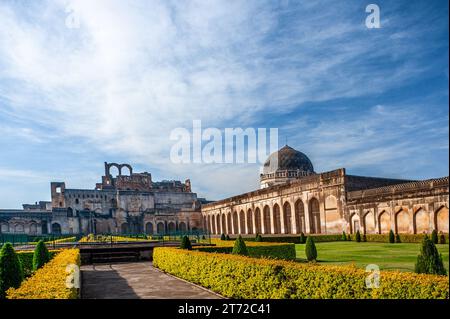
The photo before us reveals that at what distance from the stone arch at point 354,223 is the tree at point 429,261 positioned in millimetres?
26982

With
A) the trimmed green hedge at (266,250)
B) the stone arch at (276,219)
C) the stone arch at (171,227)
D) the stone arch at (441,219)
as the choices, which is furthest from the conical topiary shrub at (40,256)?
the stone arch at (171,227)

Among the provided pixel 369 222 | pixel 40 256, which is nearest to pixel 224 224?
pixel 369 222

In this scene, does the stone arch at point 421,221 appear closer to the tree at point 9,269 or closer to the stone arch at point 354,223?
the stone arch at point 354,223

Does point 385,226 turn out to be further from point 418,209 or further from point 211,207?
point 211,207

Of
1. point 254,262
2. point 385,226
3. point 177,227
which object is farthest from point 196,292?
point 177,227

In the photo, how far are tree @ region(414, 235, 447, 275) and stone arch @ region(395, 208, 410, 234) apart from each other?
23.3 metres

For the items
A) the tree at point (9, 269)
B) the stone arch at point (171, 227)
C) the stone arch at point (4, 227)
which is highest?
the tree at point (9, 269)

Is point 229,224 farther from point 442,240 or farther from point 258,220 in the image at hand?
point 442,240

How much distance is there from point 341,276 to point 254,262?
2630mm

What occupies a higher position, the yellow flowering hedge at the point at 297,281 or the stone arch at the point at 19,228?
the yellow flowering hedge at the point at 297,281

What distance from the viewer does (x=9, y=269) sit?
1136 cm

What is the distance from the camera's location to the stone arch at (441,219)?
26609 millimetres

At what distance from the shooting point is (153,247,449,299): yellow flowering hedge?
19.7ft
